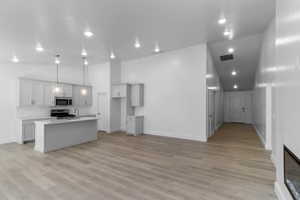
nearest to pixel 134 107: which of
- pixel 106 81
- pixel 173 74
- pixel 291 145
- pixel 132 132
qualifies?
pixel 132 132

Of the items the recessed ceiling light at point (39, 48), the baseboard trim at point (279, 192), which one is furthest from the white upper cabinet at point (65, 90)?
the baseboard trim at point (279, 192)

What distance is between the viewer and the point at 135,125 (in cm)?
711

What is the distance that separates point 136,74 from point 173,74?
2019mm

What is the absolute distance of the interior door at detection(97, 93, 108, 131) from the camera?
7.97m

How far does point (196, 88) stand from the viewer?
19.8 feet

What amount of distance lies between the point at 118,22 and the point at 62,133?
3.83 m

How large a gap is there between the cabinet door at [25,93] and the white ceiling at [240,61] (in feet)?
23.4

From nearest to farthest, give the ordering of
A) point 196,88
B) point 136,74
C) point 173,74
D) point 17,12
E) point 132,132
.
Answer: point 17,12, point 196,88, point 173,74, point 132,132, point 136,74

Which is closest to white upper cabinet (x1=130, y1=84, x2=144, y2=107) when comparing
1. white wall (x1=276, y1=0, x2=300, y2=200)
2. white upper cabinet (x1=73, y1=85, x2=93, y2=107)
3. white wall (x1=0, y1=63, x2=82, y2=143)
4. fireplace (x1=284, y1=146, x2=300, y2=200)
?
white upper cabinet (x1=73, y1=85, x2=93, y2=107)

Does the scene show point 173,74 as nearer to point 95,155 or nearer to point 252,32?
point 252,32

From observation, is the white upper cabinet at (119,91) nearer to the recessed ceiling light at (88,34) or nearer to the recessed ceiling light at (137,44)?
the recessed ceiling light at (137,44)

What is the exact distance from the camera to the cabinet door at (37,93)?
6362 millimetres

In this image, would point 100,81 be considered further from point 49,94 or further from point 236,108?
point 236,108

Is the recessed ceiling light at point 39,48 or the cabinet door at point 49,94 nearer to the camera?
the recessed ceiling light at point 39,48
